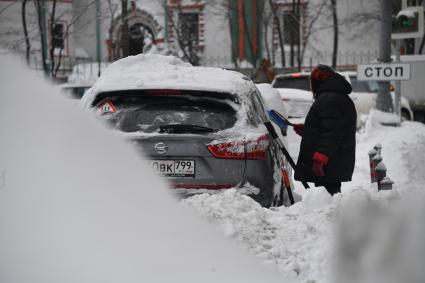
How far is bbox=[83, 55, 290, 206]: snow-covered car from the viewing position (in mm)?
4793

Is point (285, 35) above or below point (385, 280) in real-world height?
above

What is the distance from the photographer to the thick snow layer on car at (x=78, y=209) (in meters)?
1.78

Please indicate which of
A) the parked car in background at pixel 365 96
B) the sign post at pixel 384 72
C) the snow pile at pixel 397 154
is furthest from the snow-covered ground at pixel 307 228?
the parked car in background at pixel 365 96

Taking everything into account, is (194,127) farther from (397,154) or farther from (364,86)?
(364,86)

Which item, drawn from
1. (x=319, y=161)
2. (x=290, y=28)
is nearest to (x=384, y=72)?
(x=319, y=161)

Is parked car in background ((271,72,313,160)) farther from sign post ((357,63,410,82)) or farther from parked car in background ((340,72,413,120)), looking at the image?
parked car in background ((340,72,413,120))

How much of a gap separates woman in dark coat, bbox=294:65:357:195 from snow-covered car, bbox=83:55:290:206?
719mm

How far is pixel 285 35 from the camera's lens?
103ft

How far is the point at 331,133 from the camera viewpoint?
5.73 meters

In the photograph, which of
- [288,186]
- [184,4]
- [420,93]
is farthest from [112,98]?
[184,4]

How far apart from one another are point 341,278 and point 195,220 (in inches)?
24.6

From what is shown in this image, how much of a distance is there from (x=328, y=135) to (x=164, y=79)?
1.72 m

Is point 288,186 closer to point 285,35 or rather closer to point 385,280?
point 385,280

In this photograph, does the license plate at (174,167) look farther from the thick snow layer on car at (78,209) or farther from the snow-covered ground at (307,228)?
the thick snow layer on car at (78,209)
